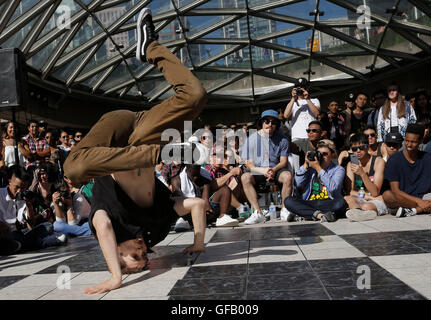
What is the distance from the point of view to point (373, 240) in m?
3.84

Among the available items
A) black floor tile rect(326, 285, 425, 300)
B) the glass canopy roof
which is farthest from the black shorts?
the glass canopy roof

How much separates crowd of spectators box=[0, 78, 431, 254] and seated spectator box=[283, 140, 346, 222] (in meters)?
0.02

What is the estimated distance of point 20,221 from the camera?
6.37 m

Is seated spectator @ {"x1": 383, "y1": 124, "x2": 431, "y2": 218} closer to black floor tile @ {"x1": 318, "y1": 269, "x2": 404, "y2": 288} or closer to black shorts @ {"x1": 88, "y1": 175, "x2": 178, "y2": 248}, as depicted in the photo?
black floor tile @ {"x1": 318, "y1": 269, "x2": 404, "y2": 288}

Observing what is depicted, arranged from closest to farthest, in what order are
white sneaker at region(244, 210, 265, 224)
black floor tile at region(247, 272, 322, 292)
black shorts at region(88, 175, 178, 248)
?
1. black floor tile at region(247, 272, 322, 292)
2. black shorts at region(88, 175, 178, 248)
3. white sneaker at region(244, 210, 265, 224)

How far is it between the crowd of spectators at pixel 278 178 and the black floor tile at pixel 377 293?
3.29m

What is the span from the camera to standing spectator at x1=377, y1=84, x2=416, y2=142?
7941 mm

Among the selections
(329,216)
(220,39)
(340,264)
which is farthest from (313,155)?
(220,39)

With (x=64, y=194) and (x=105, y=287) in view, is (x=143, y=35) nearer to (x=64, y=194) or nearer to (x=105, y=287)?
(x=105, y=287)

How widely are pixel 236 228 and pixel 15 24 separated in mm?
8519

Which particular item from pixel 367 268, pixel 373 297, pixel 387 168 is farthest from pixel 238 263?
pixel 387 168

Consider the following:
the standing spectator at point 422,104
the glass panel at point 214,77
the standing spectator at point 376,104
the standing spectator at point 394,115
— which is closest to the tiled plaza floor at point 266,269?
the standing spectator at point 394,115

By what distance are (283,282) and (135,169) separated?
1367 mm
